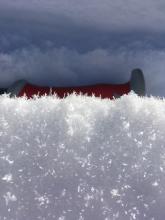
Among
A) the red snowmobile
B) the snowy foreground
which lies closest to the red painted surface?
the red snowmobile

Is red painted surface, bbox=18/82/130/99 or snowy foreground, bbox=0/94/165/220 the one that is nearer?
snowy foreground, bbox=0/94/165/220

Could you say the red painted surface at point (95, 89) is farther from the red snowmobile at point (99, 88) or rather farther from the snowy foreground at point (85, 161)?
the snowy foreground at point (85, 161)

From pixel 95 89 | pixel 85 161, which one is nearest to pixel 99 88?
pixel 95 89

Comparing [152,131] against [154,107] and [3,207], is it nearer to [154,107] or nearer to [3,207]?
[154,107]

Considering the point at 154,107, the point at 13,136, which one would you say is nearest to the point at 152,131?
the point at 154,107

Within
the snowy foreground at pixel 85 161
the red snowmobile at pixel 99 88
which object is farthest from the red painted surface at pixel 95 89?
the snowy foreground at pixel 85 161

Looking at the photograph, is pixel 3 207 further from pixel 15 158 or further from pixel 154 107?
pixel 154 107

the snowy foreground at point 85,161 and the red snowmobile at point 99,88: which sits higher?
the red snowmobile at point 99,88

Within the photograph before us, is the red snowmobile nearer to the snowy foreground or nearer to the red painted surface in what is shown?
the red painted surface
